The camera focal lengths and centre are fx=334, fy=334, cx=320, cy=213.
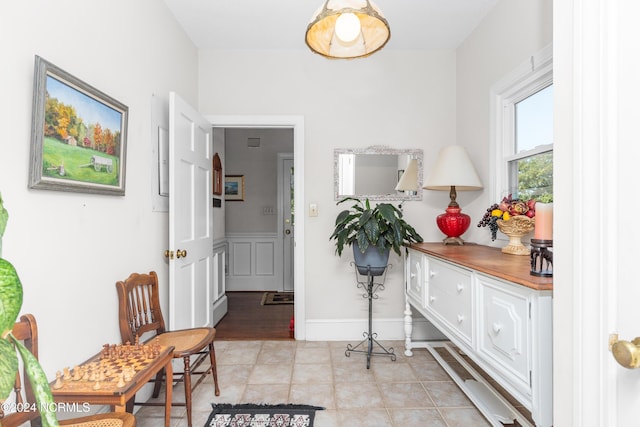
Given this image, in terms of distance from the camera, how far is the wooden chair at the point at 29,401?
3.75 ft

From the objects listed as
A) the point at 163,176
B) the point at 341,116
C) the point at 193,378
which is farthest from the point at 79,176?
the point at 341,116

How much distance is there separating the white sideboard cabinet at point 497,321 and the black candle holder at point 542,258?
0.13ft

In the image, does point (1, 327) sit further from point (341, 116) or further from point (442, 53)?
point (442, 53)

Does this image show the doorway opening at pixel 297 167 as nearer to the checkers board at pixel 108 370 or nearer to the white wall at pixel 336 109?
the white wall at pixel 336 109

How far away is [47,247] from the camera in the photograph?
1362mm

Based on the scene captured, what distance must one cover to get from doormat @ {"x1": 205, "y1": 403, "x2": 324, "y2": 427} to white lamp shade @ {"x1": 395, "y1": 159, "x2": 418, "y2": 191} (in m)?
1.94

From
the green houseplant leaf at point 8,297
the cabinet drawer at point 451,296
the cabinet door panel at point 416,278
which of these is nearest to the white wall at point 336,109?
the cabinet door panel at point 416,278

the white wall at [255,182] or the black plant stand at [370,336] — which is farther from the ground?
the white wall at [255,182]

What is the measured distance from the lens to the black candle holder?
4.08 feet

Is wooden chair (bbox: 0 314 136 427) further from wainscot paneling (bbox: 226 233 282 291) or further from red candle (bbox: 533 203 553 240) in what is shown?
wainscot paneling (bbox: 226 233 282 291)

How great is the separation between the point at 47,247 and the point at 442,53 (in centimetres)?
329

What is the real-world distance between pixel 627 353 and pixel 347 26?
5.11 ft

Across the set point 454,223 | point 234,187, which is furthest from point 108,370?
point 234,187

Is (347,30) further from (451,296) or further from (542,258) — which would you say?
(451,296)
